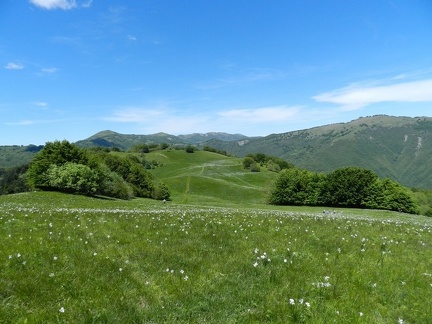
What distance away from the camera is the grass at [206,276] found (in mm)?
7059

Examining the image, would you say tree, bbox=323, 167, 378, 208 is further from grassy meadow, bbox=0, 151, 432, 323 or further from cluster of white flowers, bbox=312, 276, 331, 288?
cluster of white flowers, bbox=312, 276, 331, 288

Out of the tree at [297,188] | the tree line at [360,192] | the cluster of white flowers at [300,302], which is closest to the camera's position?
the cluster of white flowers at [300,302]

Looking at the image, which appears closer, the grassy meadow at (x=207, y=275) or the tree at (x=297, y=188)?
the grassy meadow at (x=207, y=275)

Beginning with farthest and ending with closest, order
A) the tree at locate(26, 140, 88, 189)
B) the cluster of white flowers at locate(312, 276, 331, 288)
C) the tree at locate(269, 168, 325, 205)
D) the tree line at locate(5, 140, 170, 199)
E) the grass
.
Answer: the tree at locate(269, 168, 325, 205) < the tree at locate(26, 140, 88, 189) < the tree line at locate(5, 140, 170, 199) < the cluster of white flowers at locate(312, 276, 331, 288) < the grass

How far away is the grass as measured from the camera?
278 inches

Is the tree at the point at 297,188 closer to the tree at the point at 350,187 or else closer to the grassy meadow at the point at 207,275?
the tree at the point at 350,187

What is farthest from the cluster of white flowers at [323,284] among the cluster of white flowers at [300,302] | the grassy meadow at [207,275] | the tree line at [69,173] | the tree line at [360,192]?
the tree line at [360,192]

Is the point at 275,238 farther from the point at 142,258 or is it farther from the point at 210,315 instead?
the point at 210,315

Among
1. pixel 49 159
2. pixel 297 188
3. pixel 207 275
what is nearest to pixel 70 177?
pixel 49 159

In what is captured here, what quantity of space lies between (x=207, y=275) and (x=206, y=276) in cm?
10

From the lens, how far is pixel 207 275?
30.0 feet

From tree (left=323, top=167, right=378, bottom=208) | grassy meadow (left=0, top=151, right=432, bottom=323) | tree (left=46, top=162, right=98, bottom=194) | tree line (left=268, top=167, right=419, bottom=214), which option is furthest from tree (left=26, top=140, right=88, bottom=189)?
tree (left=323, top=167, right=378, bottom=208)

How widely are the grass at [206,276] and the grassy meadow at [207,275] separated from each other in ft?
0.09

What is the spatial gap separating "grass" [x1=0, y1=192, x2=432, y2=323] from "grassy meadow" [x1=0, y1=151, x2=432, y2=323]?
3cm
